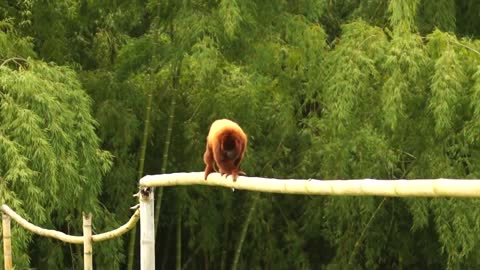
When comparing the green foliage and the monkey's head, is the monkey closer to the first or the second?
the monkey's head

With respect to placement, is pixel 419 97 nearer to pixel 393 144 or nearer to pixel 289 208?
pixel 393 144

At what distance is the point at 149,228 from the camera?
3.39m

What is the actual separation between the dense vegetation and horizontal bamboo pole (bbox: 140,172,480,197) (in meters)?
2.91

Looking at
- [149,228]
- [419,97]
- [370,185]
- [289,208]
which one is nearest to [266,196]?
[289,208]

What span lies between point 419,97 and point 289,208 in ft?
7.09

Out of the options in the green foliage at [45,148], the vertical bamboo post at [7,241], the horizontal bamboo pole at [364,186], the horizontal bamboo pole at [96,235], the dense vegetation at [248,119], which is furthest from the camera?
the dense vegetation at [248,119]

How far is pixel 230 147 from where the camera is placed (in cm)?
340

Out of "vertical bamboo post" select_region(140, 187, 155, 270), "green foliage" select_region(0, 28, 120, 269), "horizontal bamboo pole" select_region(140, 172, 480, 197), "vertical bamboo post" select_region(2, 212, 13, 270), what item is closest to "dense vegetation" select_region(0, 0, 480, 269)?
"green foliage" select_region(0, 28, 120, 269)

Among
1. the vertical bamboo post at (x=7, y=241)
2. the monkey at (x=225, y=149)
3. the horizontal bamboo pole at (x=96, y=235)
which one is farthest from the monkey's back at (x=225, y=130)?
the vertical bamboo post at (x=7, y=241)

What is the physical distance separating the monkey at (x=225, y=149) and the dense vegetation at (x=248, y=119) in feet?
8.20

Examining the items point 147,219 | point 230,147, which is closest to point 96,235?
point 147,219

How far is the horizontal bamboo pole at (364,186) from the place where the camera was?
2111 millimetres

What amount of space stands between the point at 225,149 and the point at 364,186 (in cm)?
103

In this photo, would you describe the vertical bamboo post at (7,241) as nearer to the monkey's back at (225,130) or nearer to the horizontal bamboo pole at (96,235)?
the horizontal bamboo pole at (96,235)
